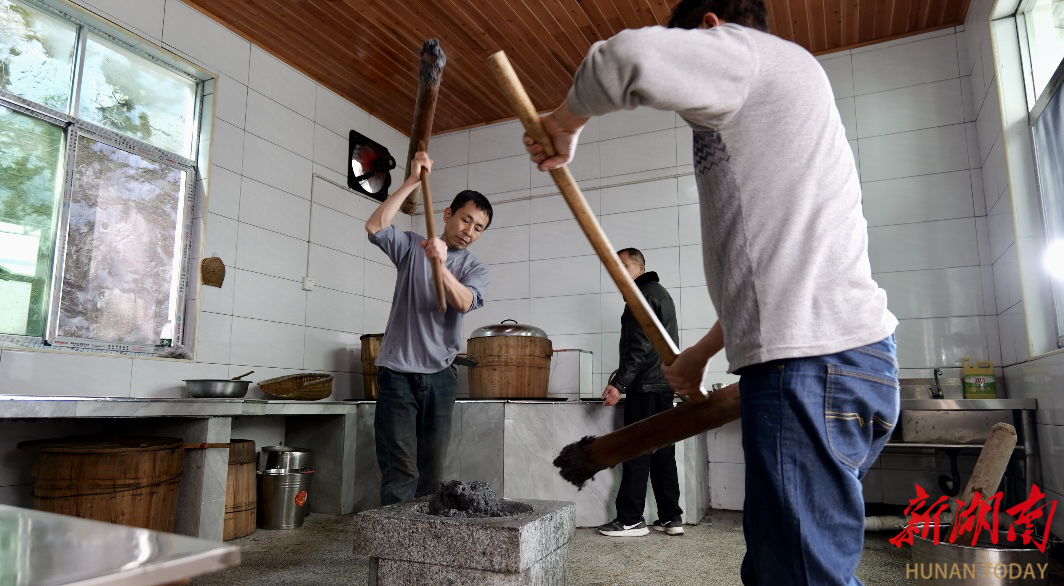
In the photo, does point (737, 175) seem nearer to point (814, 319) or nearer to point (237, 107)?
point (814, 319)

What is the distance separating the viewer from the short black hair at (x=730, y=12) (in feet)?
3.97

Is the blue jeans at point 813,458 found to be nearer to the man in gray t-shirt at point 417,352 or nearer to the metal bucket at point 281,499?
the man in gray t-shirt at point 417,352

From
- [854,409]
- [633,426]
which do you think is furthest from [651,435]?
[854,409]

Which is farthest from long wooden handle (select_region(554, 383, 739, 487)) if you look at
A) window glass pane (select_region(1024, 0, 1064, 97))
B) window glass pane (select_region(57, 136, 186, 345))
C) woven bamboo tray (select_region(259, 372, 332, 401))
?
window glass pane (select_region(57, 136, 186, 345))

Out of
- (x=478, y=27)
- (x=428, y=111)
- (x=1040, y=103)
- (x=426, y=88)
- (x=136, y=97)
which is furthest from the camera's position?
(x=478, y=27)

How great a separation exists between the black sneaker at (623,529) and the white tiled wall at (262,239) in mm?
2523

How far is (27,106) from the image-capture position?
3.63 meters

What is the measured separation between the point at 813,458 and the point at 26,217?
414cm

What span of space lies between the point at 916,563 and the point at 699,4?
208 centimetres

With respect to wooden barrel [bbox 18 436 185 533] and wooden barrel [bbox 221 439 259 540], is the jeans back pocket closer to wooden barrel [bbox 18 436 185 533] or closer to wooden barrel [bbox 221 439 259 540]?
wooden barrel [bbox 18 436 185 533]

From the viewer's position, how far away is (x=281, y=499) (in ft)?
13.5

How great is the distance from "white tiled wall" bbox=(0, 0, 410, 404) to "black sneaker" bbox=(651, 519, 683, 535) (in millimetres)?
2749

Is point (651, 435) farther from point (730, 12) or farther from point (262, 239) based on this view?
point (262, 239)

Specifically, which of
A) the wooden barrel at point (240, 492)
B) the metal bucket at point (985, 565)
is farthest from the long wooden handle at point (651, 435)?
the wooden barrel at point (240, 492)
